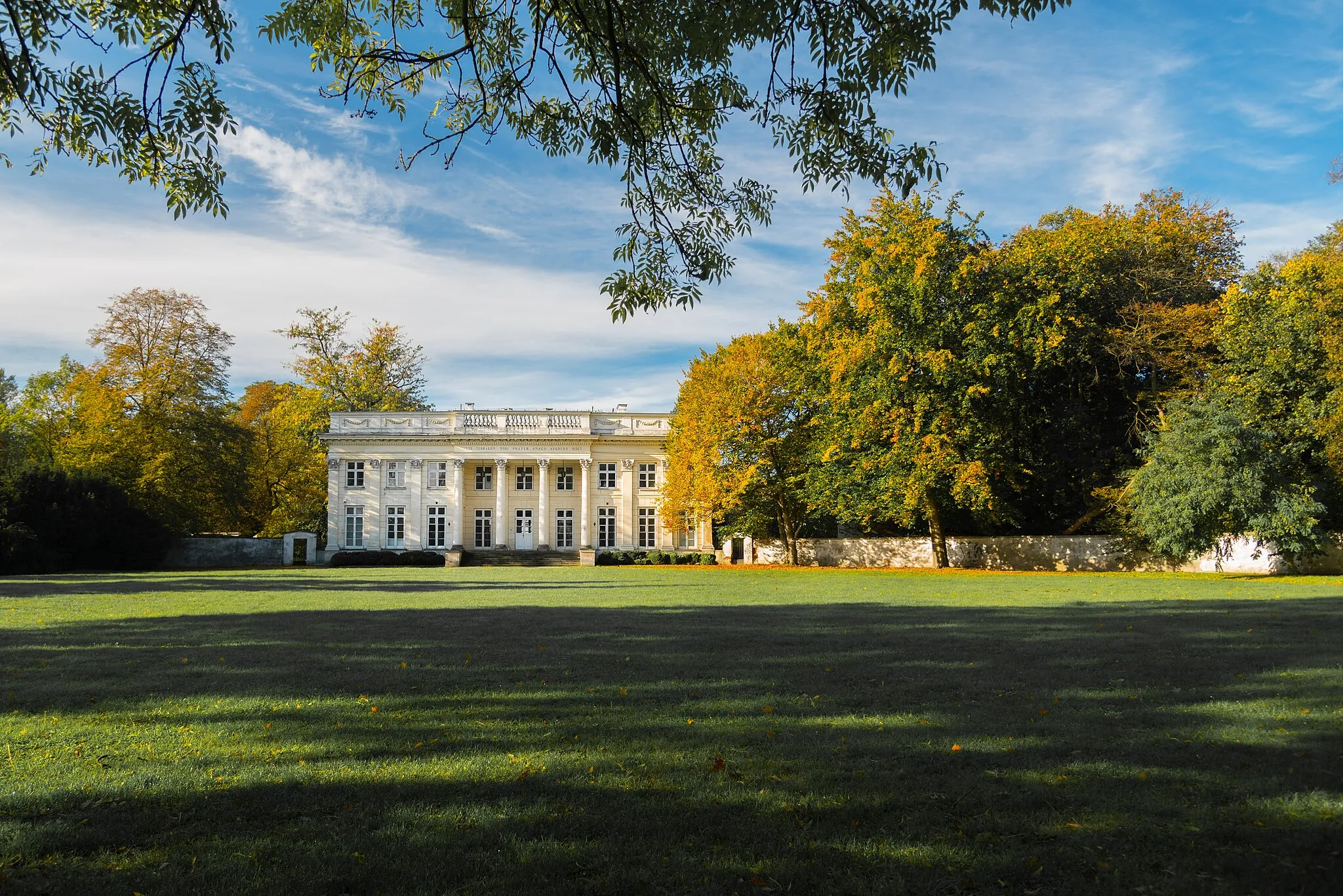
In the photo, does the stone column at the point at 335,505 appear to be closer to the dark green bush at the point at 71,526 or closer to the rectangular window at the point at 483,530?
the rectangular window at the point at 483,530

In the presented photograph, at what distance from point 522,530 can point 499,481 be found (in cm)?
357

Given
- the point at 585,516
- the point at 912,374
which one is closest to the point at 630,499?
the point at 585,516

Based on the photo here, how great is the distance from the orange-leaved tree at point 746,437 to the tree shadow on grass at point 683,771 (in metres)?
30.4

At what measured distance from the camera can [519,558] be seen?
49.6 metres

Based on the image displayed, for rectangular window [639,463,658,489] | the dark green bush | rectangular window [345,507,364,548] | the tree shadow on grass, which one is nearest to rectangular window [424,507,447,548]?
rectangular window [345,507,364,548]

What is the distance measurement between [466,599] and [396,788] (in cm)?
1391

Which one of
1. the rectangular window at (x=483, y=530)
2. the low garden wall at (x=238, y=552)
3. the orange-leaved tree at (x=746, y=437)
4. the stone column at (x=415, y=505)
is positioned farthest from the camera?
the rectangular window at (x=483, y=530)

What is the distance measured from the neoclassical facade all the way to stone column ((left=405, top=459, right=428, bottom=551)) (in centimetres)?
6

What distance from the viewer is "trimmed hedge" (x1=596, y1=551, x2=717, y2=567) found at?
4856cm

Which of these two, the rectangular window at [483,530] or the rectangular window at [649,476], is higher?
the rectangular window at [649,476]

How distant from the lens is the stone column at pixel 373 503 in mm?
52719

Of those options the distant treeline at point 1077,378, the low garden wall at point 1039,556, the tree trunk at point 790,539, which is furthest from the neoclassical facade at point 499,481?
the distant treeline at point 1077,378

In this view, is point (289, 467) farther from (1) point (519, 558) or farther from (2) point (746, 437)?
(2) point (746, 437)

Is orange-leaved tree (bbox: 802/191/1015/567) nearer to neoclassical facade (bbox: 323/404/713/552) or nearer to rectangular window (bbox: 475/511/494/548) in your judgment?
neoclassical facade (bbox: 323/404/713/552)
